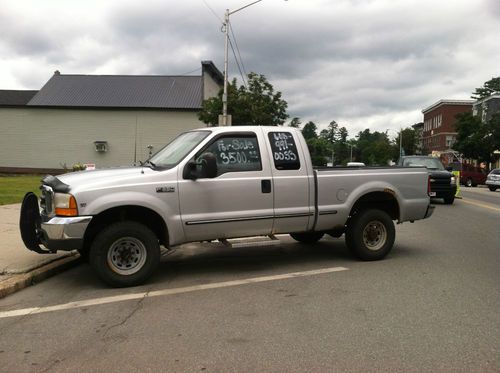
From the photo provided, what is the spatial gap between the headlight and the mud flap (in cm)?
74

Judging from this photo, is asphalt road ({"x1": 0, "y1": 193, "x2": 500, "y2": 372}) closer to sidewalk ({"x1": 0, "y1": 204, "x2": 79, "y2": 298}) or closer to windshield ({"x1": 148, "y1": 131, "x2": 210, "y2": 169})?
sidewalk ({"x1": 0, "y1": 204, "x2": 79, "y2": 298})

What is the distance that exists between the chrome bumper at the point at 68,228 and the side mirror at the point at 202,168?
131 centimetres

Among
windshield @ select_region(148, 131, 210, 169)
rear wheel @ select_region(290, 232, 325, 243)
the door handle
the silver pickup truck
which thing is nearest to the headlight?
the silver pickup truck

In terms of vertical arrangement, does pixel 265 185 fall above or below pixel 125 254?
above

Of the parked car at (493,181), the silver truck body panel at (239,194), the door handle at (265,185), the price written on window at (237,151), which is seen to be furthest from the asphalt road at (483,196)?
the price written on window at (237,151)

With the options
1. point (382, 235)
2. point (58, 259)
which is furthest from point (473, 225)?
point (58, 259)

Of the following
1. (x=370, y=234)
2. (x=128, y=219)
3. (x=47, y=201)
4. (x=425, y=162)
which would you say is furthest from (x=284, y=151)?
(x=425, y=162)

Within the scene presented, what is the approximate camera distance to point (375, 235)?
25.6ft

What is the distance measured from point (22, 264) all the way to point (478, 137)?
163 feet

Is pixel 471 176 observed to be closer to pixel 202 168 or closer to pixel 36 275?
pixel 202 168

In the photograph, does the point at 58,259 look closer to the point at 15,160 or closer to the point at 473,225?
the point at 473,225

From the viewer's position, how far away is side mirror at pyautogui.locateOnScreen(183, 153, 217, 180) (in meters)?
6.12

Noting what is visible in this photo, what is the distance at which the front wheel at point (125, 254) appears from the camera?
597cm

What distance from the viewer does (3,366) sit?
390 cm
